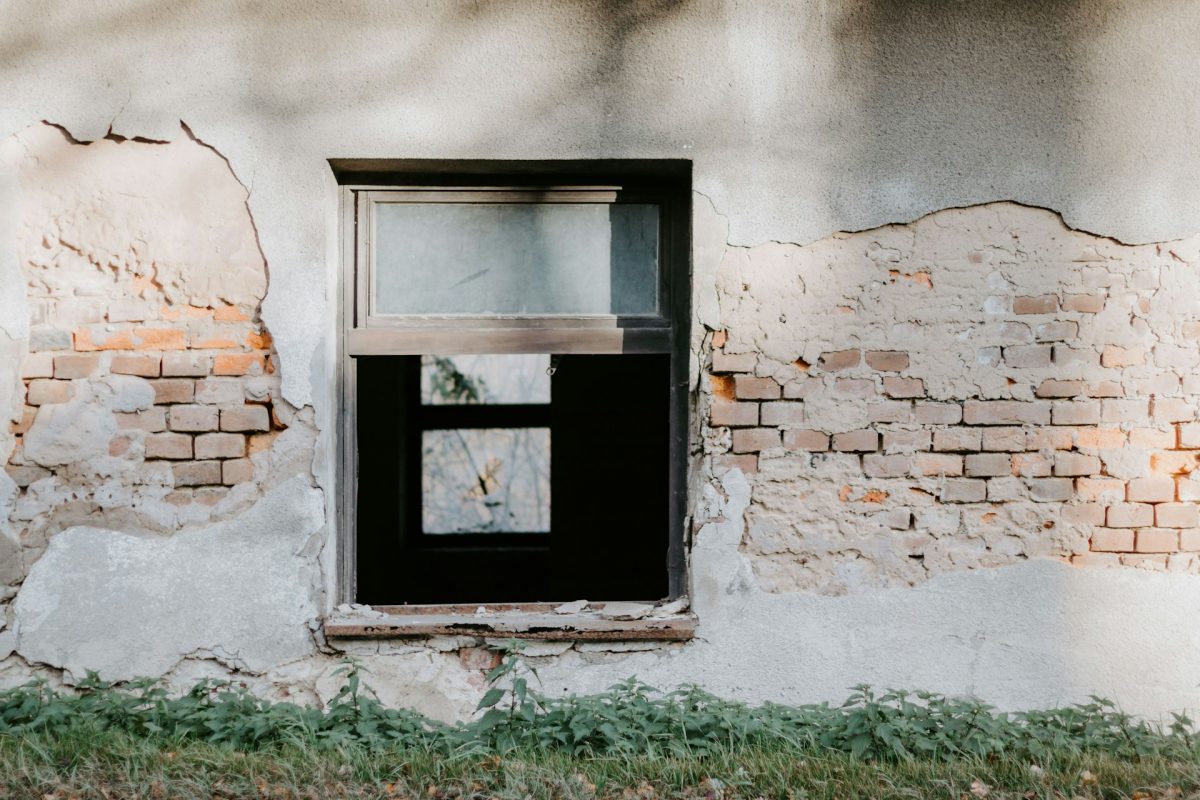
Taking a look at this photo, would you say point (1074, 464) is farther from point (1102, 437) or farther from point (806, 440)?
point (806, 440)

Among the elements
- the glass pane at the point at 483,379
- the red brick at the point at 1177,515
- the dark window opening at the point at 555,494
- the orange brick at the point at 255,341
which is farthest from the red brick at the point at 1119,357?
the glass pane at the point at 483,379

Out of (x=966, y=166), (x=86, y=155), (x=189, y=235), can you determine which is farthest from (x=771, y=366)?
(x=86, y=155)

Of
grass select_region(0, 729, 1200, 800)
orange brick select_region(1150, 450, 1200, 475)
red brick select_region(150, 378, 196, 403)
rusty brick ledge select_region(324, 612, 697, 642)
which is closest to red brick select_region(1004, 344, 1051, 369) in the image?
orange brick select_region(1150, 450, 1200, 475)

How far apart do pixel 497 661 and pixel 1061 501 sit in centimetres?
191

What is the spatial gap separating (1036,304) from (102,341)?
303 centimetres

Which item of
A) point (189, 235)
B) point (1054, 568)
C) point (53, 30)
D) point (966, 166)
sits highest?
point (53, 30)

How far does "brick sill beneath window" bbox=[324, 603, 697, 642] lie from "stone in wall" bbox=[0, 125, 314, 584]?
536 millimetres

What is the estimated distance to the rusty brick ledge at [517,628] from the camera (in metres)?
2.84

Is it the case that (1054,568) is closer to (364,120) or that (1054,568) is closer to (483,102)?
(483,102)

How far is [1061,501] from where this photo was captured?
2.89 meters

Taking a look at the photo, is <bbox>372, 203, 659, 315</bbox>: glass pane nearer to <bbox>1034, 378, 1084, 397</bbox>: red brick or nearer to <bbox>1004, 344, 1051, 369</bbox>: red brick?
<bbox>1004, 344, 1051, 369</bbox>: red brick

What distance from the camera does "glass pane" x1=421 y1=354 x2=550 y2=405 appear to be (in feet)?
37.2

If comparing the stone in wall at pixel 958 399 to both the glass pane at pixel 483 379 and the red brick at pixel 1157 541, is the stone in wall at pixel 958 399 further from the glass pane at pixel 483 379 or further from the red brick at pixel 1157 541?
the glass pane at pixel 483 379

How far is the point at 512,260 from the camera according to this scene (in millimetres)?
3047
